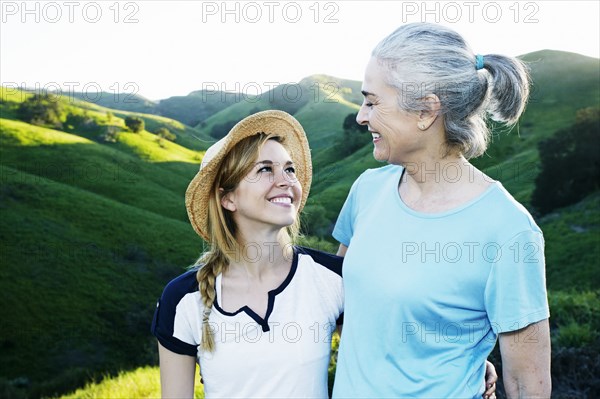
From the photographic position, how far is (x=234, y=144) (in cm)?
350

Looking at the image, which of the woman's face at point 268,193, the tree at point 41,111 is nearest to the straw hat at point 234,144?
the woman's face at point 268,193

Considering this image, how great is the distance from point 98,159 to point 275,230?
4456 cm

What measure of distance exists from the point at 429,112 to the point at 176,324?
1.81 meters

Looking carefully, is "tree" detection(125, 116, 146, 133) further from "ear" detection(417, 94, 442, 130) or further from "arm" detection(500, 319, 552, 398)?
"arm" detection(500, 319, 552, 398)

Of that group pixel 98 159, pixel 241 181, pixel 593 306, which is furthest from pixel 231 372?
pixel 98 159

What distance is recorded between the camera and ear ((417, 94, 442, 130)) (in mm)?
2900

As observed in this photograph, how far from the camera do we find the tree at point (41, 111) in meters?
48.5

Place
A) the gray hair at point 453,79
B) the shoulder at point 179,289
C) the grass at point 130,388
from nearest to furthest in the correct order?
the gray hair at point 453,79
the shoulder at point 179,289
the grass at point 130,388

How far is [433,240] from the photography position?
9.34 ft

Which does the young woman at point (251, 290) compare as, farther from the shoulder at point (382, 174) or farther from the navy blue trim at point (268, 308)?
the shoulder at point (382, 174)

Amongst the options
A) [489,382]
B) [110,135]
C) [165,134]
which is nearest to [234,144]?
[489,382]

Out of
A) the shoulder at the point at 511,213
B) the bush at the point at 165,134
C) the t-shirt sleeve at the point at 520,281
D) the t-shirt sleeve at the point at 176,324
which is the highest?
the shoulder at the point at 511,213

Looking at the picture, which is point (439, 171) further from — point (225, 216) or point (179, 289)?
point (179, 289)

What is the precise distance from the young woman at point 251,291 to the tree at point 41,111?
49.8 meters
